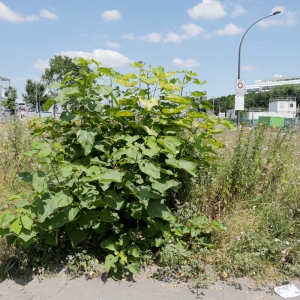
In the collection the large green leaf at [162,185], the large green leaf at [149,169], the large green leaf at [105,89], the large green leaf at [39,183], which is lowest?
the large green leaf at [162,185]

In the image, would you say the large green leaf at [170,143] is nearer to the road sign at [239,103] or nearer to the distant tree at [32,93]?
the road sign at [239,103]

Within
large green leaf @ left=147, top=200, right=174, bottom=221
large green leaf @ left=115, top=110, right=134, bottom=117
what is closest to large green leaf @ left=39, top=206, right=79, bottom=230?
large green leaf @ left=147, top=200, right=174, bottom=221

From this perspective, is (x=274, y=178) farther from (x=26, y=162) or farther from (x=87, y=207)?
(x=26, y=162)

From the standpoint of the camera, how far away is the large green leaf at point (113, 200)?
7.68 ft

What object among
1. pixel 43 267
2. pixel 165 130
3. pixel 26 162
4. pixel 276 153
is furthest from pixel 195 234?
pixel 26 162

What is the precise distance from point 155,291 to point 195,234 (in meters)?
0.62

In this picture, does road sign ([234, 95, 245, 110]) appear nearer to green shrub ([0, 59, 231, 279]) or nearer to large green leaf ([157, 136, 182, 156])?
green shrub ([0, 59, 231, 279])

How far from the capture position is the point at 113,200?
2363 millimetres

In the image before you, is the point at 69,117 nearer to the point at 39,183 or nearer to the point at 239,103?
the point at 39,183

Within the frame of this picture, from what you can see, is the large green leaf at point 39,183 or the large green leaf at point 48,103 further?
the large green leaf at point 48,103

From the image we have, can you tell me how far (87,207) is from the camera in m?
2.30

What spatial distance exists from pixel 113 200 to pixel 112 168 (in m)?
0.29

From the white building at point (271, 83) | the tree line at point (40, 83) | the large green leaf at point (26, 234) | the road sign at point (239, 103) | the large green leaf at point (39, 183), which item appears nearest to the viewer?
the large green leaf at point (39, 183)

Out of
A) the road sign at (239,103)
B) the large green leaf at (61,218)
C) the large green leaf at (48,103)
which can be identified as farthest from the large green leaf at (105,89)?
the road sign at (239,103)
